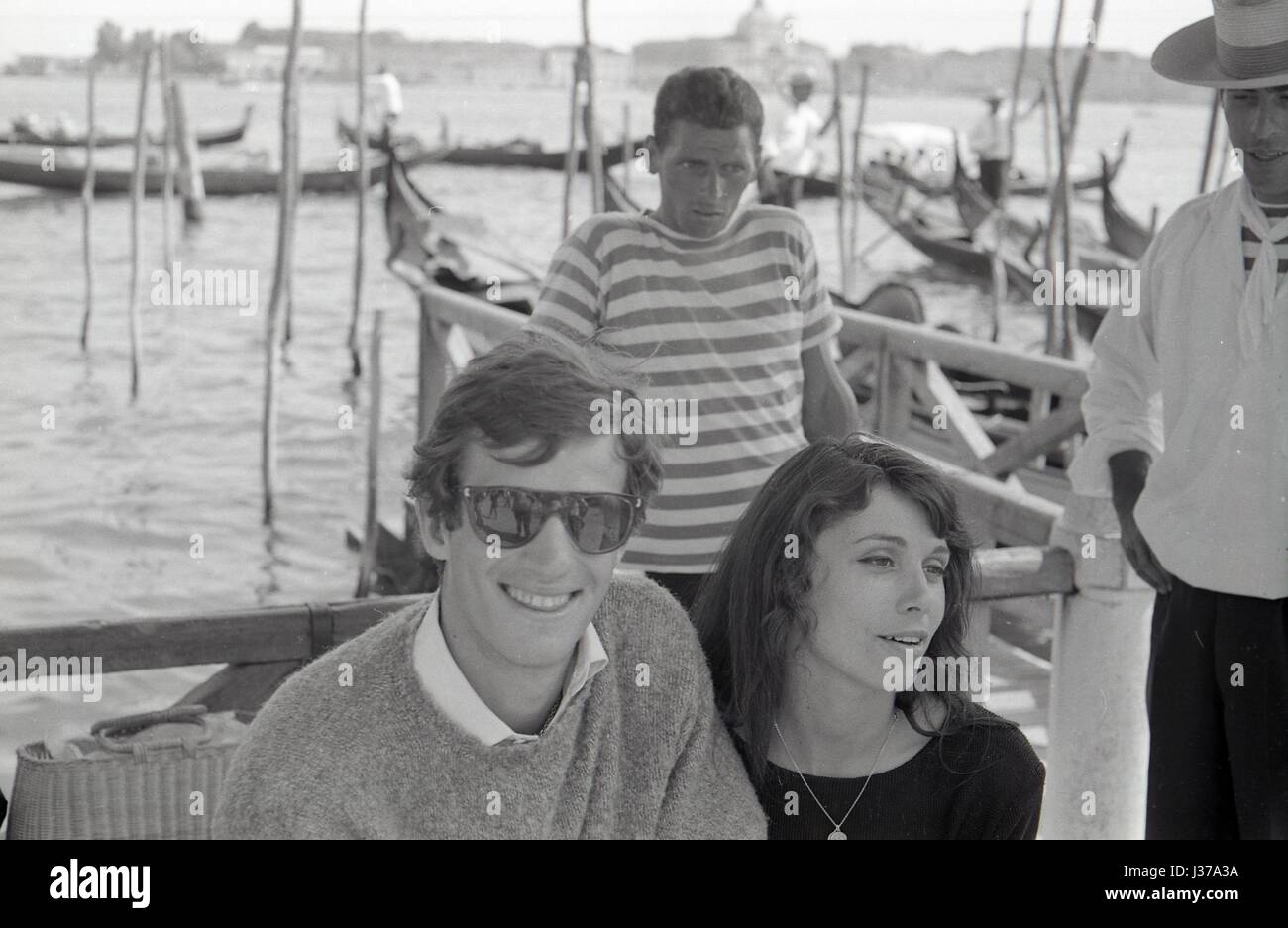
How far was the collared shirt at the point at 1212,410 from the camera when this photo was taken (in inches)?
79.6

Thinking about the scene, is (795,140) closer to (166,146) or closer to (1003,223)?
(1003,223)

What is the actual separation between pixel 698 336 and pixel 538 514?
1159 millimetres

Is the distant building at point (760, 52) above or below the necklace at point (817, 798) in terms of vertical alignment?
above

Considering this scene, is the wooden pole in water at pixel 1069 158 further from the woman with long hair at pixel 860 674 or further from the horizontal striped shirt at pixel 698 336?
the woman with long hair at pixel 860 674

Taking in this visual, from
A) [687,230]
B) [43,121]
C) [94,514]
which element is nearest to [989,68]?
[43,121]

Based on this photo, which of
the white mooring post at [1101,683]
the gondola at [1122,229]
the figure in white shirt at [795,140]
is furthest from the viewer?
the figure in white shirt at [795,140]

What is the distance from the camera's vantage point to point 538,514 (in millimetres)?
1334

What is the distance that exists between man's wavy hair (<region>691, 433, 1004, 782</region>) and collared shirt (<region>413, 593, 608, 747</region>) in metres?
0.24

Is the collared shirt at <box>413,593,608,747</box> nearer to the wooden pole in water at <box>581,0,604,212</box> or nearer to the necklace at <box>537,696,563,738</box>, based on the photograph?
the necklace at <box>537,696,563,738</box>

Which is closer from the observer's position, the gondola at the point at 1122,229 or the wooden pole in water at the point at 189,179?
the gondola at the point at 1122,229
